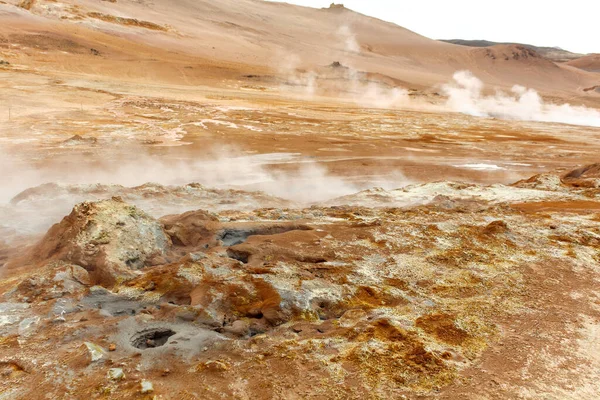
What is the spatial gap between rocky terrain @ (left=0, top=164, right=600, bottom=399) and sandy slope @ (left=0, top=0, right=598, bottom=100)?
3714 cm

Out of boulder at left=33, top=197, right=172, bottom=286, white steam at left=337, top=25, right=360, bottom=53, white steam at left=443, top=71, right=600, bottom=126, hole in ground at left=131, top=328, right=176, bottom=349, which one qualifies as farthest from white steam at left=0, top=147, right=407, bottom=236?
white steam at left=337, top=25, right=360, bottom=53

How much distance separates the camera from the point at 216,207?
8914 mm

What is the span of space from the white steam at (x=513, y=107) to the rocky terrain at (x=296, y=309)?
38111 millimetres

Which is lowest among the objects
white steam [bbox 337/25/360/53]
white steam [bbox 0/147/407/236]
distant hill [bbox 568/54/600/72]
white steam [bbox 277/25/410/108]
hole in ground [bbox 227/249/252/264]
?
white steam [bbox 0/147/407/236]

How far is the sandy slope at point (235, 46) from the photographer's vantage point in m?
42.5

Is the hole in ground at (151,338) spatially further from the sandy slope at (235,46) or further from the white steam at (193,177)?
the sandy slope at (235,46)

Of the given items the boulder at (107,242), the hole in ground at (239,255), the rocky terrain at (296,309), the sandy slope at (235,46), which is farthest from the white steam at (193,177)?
the sandy slope at (235,46)

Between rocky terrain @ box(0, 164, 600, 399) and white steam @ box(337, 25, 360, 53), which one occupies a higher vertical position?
white steam @ box(337, 25, 360, 53)

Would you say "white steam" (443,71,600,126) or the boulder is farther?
"white steam" (443,71,600,126)

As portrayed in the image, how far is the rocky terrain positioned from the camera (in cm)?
341

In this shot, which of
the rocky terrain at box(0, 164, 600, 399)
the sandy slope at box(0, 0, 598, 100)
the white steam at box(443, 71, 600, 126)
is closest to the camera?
the rocky terrain at box(0, 164, 600, 399)

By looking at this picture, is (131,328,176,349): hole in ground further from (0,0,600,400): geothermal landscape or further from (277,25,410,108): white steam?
(277,25,410,108): white steam

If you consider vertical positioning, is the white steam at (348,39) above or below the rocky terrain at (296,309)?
above

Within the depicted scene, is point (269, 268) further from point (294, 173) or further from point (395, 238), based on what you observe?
point (294, 173)
